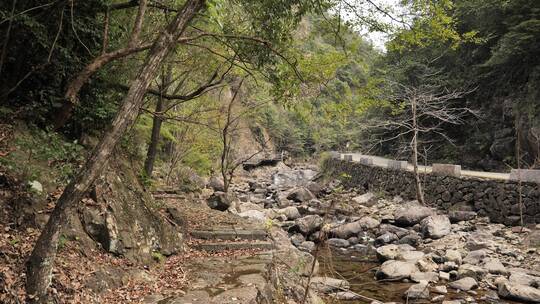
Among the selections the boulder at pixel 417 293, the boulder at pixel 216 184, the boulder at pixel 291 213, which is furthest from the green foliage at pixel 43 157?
the boulder at pixel 216 184

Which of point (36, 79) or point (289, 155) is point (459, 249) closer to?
point (36, 79)

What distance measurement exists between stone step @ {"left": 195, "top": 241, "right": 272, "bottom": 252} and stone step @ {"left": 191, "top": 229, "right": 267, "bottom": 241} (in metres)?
0.32

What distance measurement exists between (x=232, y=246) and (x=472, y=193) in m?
11.6

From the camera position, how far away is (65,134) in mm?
6785

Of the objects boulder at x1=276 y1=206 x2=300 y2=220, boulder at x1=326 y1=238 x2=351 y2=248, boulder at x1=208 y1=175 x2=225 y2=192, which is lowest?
boulder at x1=326 y1=238 x2=351 y2=248

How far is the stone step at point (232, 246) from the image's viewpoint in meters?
8.00

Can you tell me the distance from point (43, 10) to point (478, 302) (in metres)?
9.96

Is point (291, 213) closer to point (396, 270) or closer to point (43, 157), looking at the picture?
point (396, 270)

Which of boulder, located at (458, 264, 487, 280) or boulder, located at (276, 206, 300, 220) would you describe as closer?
boulder, located at (458, 264, 487, 280)

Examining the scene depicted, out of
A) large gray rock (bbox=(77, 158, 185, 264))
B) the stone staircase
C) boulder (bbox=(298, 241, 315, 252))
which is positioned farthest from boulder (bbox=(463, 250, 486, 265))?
large gray rock (bbox=(77, 158, 185, 264))

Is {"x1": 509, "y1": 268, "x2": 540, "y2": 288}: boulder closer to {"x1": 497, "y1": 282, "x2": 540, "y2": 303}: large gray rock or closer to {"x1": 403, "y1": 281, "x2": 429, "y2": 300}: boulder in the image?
{"x1": 497, "y1": 282, "x2": 540, "y2": 303}: large gray rock

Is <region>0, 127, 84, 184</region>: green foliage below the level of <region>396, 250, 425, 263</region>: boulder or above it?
above

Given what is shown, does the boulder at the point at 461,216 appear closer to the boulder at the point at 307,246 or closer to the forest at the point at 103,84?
the boulder at the point at 307,246

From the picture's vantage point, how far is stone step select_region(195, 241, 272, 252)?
8.00 m
